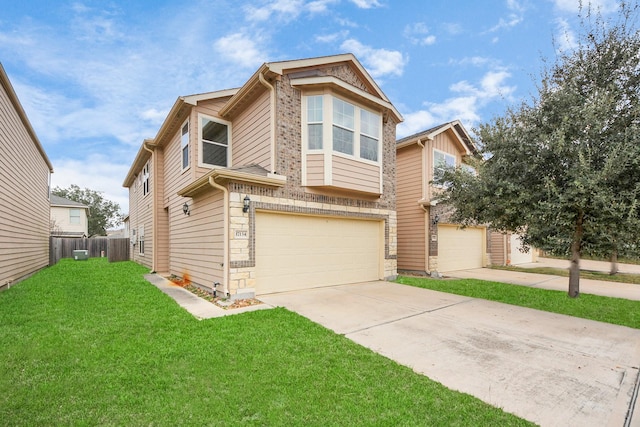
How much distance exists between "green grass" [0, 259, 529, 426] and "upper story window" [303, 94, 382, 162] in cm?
470

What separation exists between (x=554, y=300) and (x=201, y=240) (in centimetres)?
880

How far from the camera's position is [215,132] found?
32.4 ft

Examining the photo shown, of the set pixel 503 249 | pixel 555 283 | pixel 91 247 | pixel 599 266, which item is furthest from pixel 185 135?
pixel 599 266

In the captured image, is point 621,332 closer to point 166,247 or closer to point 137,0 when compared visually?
point 166,247

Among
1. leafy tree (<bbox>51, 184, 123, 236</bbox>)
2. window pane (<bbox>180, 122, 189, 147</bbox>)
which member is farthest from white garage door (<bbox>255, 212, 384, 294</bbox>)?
leafy tree (<bbox>51, 184, 123, 236</bbox>)

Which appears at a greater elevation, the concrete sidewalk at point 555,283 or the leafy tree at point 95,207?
the leafy tree at point 95,207

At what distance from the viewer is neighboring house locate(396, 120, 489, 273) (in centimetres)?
1186

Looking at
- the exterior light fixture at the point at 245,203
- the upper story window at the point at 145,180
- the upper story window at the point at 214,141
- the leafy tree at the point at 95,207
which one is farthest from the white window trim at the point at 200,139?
the leafy tree at the point at 95,207

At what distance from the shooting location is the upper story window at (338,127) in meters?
8.01

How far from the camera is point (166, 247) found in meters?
12.2

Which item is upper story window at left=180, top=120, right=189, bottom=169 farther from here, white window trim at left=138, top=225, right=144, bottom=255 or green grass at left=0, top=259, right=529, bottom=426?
white window trim at left=138, top=225, right=144, bottom=255

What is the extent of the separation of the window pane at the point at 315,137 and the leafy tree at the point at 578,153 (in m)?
3.93

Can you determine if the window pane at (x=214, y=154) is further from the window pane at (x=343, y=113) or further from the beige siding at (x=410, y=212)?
the beige siding at (x=410, y=212)

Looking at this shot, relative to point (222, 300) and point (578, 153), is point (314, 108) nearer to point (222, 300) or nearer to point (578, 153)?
point (222, 300)
